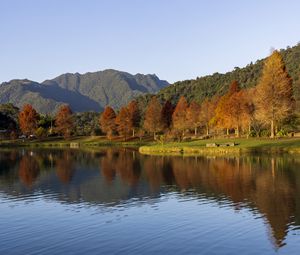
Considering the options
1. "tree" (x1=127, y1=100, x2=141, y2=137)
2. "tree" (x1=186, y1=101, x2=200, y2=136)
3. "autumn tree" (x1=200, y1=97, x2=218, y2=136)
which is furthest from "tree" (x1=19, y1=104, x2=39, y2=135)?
"autumn tree" (x1=200, y1=97, x2=218, y2=136)

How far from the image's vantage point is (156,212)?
104 ft

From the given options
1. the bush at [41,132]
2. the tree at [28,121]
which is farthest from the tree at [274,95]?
the tree at [28,121]

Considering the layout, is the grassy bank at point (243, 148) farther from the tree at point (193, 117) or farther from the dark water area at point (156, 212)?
the tree at point (193, 117)

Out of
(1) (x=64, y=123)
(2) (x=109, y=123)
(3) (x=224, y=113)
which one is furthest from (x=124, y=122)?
(3) (x=224, y=113)

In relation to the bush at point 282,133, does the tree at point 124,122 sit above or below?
above

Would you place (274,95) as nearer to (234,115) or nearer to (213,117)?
(234,115)

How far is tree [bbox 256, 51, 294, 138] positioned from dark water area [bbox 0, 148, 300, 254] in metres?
30.2

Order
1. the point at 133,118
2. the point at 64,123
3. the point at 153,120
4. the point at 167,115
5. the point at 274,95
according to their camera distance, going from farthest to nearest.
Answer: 1. the point at 64,123
2. the point at 133,118
3. the point at 167,115
4. the point at 153,120
5. the point at 274,95

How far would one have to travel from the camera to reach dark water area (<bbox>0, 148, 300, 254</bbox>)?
923 inches

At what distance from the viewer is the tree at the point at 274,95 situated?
86000 millimetres

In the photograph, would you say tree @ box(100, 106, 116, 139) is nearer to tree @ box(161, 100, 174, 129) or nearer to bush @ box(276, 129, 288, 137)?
tree @ box(161, 100, 174, 129)

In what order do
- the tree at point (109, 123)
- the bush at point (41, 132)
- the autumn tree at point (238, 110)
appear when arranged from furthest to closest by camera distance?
the bush at point (41, 132)
the tree at point (109, 123)
the autumn tree at point (238, 110)

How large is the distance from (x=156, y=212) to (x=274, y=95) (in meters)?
61.0

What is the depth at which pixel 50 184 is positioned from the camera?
49.0m
